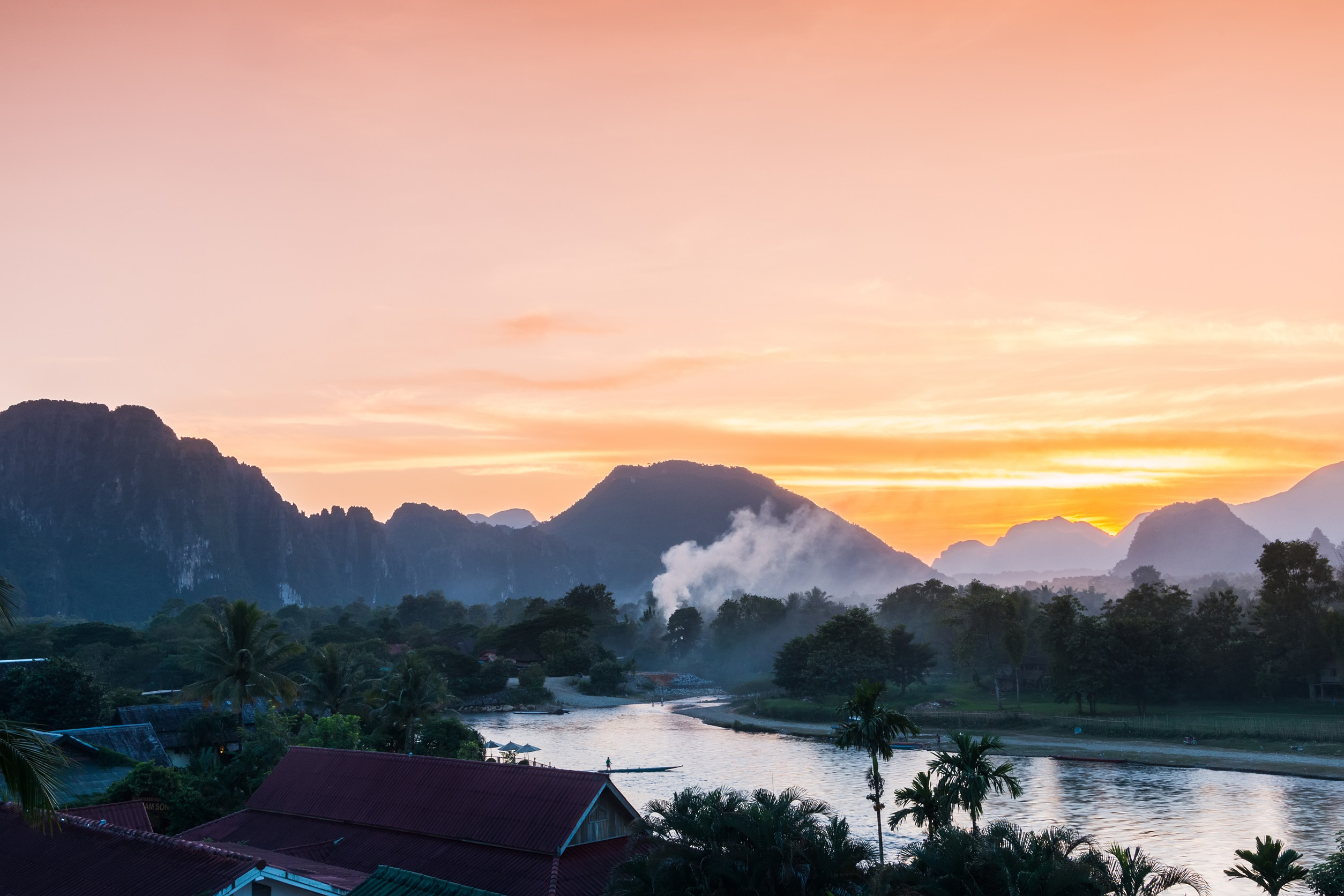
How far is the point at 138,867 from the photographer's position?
2425 centimetres

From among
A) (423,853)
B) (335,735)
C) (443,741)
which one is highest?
(335,735)

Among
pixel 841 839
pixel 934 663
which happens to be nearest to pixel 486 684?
pixel 934 663

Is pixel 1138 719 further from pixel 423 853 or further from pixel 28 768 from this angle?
A: pixel 28 768

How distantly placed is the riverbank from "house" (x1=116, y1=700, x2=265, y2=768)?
47.5 metres

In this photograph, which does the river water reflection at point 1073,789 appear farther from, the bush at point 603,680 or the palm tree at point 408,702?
the bush at point 603,680

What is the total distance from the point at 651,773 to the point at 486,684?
187 feet

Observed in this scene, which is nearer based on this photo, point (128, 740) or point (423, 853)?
point (423, 853)

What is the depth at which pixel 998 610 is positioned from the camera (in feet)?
320

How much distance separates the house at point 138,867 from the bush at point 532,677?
88596mm

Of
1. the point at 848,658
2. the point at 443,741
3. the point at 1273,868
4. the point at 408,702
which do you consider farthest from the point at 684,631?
the point at 1273,868

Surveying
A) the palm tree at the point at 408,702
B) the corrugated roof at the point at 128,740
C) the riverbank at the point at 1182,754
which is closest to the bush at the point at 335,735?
the palm tree at the point at 408,702

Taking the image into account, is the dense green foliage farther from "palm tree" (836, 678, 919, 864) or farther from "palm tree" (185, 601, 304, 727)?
"palm tree" (836, 678, 919, 864)

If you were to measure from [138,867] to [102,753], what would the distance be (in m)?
22.2

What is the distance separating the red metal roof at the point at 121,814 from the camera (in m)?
30.1
